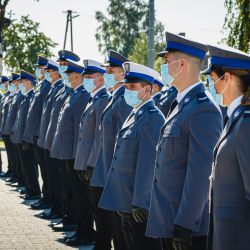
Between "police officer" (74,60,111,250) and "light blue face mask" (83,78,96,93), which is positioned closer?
"police officer" (74,60,111,250)

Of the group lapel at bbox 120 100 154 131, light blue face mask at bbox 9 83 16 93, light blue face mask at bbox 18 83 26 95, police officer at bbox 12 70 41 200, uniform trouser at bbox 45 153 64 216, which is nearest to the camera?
lapel at bbox 120 100 154 131

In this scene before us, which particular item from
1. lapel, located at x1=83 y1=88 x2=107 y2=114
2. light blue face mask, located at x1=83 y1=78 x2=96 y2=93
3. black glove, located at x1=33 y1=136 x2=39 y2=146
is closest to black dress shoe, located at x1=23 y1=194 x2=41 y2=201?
black glove, located at x1=33 y1=136 x2=39 y2=146

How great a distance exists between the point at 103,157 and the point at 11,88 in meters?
8.93

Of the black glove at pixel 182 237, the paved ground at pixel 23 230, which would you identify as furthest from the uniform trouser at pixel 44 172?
the black glove at pixel 182 237

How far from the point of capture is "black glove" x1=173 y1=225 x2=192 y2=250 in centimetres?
518

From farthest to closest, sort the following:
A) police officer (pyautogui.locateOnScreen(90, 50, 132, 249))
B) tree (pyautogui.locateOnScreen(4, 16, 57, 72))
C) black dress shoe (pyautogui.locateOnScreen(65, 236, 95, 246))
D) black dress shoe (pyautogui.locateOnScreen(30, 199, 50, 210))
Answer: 1. tree (pyautogui.locateOnScreen(4, 16, 57, 72))
2. black dress shoe (pyautogui.locateOnScreen(30, 199, 50, 210))
3. black dress shoe (pyautogui.locateOnScreen(65, 236, 95, 246))
4. police officer (pyautogui.locateOnScreen(90, 50, 132, 249))

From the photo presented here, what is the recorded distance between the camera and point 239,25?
1389cm

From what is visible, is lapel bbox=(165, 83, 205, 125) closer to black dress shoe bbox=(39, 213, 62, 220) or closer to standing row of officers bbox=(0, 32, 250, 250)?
standing row of officers bbox=(0, 32, 250, 250)

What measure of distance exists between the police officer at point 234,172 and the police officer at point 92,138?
142 inches

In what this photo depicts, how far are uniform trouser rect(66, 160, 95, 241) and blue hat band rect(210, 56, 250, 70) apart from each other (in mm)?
4641

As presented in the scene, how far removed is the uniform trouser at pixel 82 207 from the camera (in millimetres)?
9414

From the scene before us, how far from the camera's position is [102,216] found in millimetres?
8500

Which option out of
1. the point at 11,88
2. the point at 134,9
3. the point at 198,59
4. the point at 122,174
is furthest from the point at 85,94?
the point at 134,9

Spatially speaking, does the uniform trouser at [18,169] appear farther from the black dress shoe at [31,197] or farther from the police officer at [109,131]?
the police officer at [109,131]
